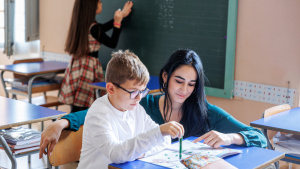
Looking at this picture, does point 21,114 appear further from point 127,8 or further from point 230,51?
point 127,8

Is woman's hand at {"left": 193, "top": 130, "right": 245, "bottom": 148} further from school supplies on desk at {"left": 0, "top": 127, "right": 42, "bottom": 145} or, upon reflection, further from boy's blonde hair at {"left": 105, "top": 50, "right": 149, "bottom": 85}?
school supplies on desk at {"left": 0, "top": 127, "right": 42, "bottom": 145}

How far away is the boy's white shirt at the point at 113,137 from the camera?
5.30 ft

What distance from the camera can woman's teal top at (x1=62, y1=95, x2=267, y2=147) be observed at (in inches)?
80.4

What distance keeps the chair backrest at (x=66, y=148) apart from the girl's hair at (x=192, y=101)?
53 centimetres

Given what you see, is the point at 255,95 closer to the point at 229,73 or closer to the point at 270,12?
the point at 229,73

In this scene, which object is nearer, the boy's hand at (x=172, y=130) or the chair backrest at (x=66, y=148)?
the boy's hand at (x=172, y=130)

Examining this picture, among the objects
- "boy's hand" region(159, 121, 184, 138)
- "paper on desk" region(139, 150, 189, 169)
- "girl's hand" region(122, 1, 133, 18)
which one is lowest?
"paper on desk" region(139, 150, 189, 169)

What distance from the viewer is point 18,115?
265 centimetres

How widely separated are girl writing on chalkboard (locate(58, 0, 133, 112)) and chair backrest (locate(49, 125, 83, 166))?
6.95 ft

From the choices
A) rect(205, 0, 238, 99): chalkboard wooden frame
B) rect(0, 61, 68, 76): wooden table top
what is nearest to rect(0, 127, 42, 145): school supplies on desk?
rect(0, 61, 68, 76): wooden table top

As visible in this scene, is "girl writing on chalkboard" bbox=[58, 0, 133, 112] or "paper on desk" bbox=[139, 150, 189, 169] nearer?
"paper on desk" bbox=[139, 150, 189, 169]

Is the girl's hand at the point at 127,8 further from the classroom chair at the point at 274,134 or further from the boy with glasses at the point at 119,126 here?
the boy with glasses at the point at 119,126

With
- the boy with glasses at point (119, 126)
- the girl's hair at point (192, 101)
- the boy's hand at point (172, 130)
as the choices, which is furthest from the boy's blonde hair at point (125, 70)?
the girl's hair at point (192, 101)

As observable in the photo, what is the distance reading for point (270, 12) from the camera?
10.8ft
